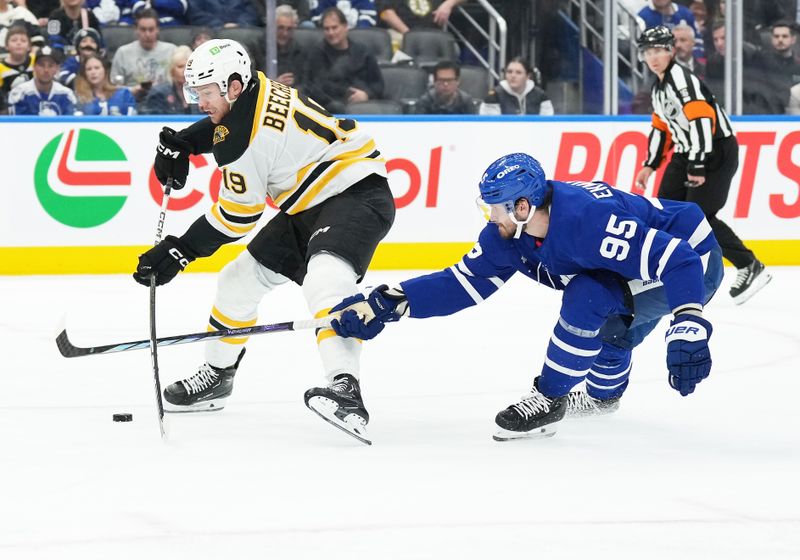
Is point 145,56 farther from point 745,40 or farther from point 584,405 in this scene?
point 584,405

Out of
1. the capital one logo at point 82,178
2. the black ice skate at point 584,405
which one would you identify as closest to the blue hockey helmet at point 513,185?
the black ice skate at point 584,405

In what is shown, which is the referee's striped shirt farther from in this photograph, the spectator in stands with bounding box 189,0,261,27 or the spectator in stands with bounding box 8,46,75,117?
the spectator in stands with bounding box 8,46,75,117

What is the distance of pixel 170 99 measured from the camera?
7.35 metres

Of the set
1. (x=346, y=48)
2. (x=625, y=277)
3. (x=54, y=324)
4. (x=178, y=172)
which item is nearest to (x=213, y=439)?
(x=178, y=172)

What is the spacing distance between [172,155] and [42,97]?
12.4 ft

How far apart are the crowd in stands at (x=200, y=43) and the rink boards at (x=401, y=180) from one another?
0.22 meters

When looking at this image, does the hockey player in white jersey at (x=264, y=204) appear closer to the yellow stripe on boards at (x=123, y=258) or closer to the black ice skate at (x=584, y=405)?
the black ice skate at (x=584, y=405)

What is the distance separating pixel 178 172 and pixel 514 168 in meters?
1.11

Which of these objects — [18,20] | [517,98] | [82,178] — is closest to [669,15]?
[517,98]

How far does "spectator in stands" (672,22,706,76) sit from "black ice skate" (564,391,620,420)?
4.81 metres

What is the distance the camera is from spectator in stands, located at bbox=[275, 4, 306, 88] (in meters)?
7.54

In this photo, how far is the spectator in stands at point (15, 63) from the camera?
283 inches

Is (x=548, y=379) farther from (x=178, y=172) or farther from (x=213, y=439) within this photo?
(x=178, y=172)

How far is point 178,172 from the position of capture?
3.73 meters
